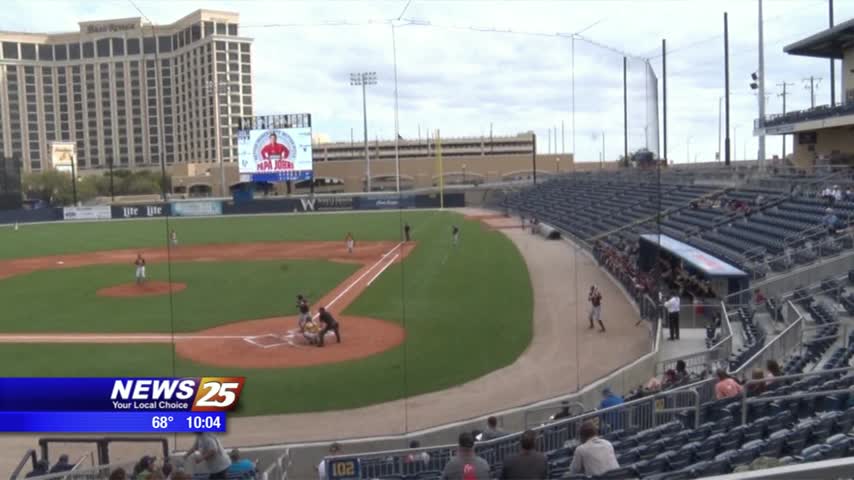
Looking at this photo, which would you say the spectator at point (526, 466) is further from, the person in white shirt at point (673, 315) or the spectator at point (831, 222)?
the spectator at point (831, 222)

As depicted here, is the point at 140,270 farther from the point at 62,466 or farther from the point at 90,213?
the point at 62,466

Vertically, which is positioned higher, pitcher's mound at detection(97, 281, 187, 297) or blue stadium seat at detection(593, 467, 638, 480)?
blue stadium seat at detection(593, 467, 638, 480)

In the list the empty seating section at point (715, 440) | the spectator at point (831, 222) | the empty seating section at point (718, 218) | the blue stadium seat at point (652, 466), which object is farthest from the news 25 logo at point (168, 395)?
the spectator at point (831, 222)

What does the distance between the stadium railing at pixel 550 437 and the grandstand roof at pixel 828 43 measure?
28.0m

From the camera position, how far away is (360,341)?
16797 mm

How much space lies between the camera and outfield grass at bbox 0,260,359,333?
763 inches

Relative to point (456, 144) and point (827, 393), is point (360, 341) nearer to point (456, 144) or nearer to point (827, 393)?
point (456, 144)

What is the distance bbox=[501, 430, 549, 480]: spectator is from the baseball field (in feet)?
21.5

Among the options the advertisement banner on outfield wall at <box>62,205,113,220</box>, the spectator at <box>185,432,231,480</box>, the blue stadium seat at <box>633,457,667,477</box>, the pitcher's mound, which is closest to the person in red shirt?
the pitcher's mound

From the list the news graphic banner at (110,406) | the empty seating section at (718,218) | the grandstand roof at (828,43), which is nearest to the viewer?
the news graphic banner at (110,406)

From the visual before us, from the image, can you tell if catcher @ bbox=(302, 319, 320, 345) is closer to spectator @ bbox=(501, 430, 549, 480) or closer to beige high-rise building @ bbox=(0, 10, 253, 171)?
beige high-rise building @ bbox=(0, 10, 253, 171)

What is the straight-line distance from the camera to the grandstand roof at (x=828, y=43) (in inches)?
1289

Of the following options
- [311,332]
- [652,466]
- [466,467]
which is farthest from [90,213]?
[652,466]

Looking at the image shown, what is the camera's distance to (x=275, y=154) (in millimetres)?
19297
